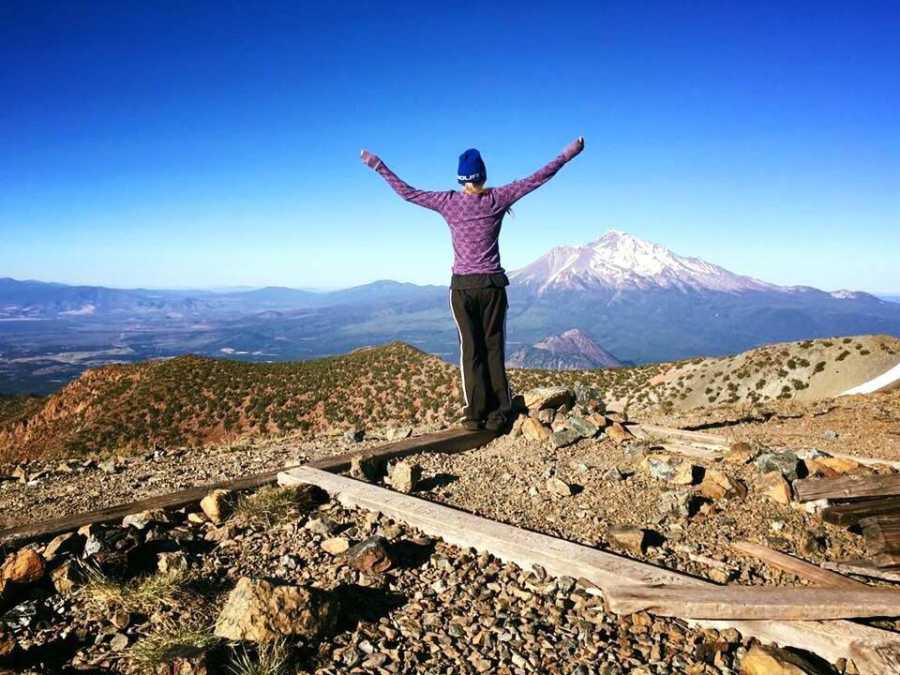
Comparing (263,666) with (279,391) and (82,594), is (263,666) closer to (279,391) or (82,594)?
(82,594)

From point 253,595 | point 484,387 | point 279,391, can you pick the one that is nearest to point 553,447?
point 484,387

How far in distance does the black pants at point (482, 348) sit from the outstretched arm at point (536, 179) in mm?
1078

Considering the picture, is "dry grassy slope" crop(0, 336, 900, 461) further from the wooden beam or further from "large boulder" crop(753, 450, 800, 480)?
"large boulder" crop(753, 450, 800, 480)

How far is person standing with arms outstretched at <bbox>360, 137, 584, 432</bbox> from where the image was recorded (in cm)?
654

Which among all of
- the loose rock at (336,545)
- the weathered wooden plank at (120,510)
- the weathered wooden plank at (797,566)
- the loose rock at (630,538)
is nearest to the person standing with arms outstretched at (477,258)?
the weathered wooden plank at (120,510)

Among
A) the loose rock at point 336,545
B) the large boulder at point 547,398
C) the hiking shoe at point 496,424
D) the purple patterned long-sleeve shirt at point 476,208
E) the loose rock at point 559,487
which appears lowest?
the loose rock at point 336,545

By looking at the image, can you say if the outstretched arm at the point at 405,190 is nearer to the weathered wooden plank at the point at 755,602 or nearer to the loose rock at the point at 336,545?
the loose rock at the point at 336,545

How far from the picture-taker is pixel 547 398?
7.99m

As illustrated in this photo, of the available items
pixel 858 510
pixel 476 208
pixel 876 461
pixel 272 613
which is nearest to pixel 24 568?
pixel 272 613

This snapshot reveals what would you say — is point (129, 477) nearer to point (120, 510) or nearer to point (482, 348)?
point (120, 510)

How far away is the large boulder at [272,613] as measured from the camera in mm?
2900

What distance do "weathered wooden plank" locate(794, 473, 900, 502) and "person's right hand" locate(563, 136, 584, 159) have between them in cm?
401

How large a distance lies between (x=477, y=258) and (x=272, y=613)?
4.64 meters

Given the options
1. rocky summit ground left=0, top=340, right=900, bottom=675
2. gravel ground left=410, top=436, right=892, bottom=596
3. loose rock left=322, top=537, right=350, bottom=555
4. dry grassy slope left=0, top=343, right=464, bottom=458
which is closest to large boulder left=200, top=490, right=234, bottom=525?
rocky summit ground left=0, top=340, right=900, bottom=675
